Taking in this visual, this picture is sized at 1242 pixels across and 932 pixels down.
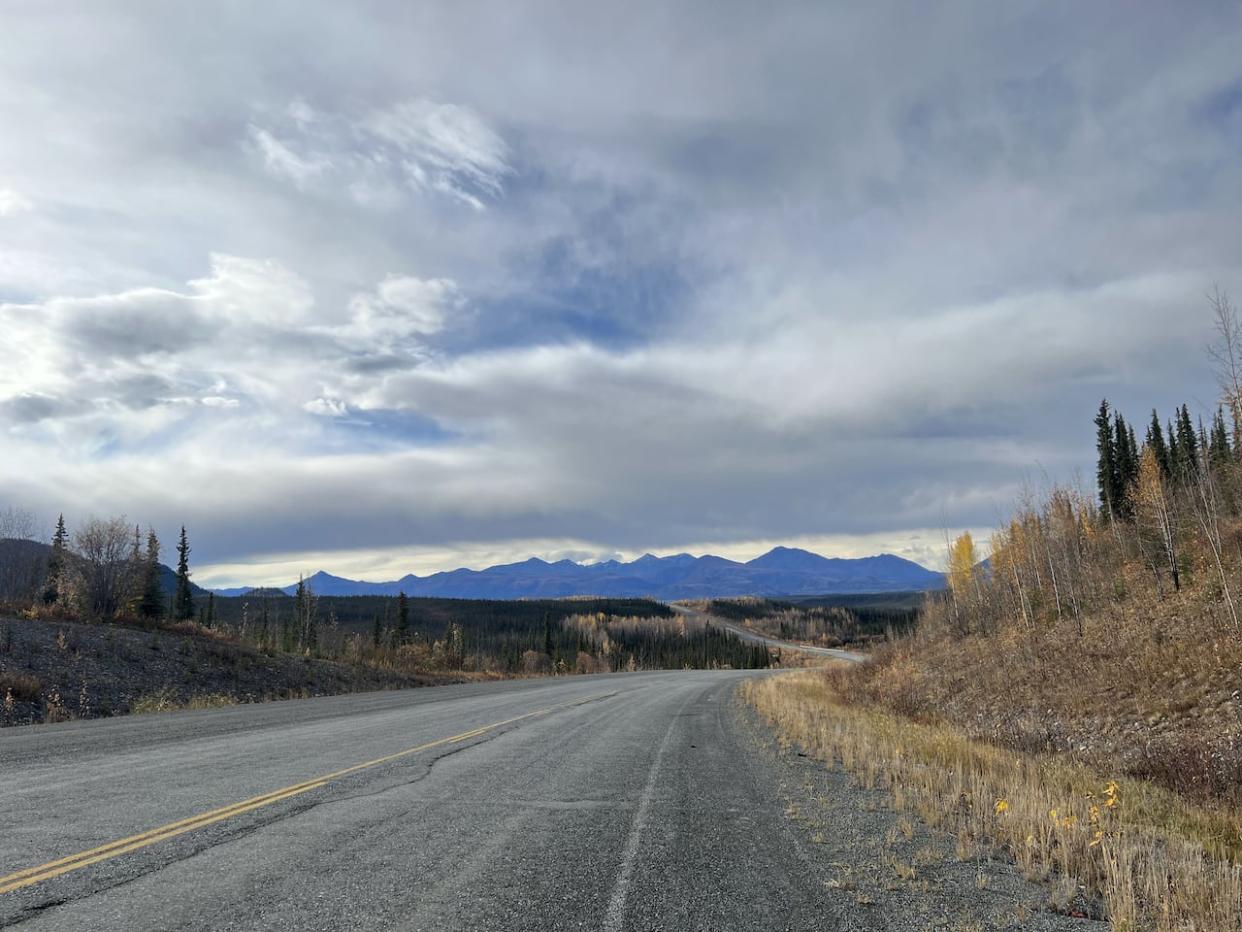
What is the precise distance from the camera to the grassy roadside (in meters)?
5.59

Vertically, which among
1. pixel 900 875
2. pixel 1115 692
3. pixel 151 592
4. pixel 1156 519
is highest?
pixel 1156 519

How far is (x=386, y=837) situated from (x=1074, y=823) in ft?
21.8

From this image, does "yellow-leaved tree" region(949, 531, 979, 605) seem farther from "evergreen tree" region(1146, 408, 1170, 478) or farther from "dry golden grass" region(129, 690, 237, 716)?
"dry golden grass" region(129, 690, 237, 716)

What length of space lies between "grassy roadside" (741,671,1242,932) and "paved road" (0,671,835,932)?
2.01 meters

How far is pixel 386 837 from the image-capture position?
6988mm

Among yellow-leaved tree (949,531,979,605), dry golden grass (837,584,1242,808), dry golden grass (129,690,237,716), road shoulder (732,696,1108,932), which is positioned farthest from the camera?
yellow-leaved tree (949,531,979,605)

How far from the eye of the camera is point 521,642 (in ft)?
407

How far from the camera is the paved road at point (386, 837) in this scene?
512 cm

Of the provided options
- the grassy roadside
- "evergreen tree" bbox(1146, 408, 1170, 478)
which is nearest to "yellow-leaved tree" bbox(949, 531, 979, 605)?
"evergreen tree" bbox(1146, 408, 1170, 478)

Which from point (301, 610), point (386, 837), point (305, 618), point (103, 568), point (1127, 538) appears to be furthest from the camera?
point (301, 610)

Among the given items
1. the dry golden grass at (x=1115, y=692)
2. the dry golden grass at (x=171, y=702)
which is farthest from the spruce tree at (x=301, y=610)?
the dry golden grass at (x=1115, y=692)

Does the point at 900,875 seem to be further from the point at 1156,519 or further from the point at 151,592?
the point at 151,592

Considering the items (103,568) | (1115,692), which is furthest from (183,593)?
(1115,692)

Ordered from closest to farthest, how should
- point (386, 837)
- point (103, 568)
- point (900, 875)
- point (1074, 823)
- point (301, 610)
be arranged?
point (900, 875) → point (386, 837) → point (1074, 823) → point (103, 568) → point (301, 610)
